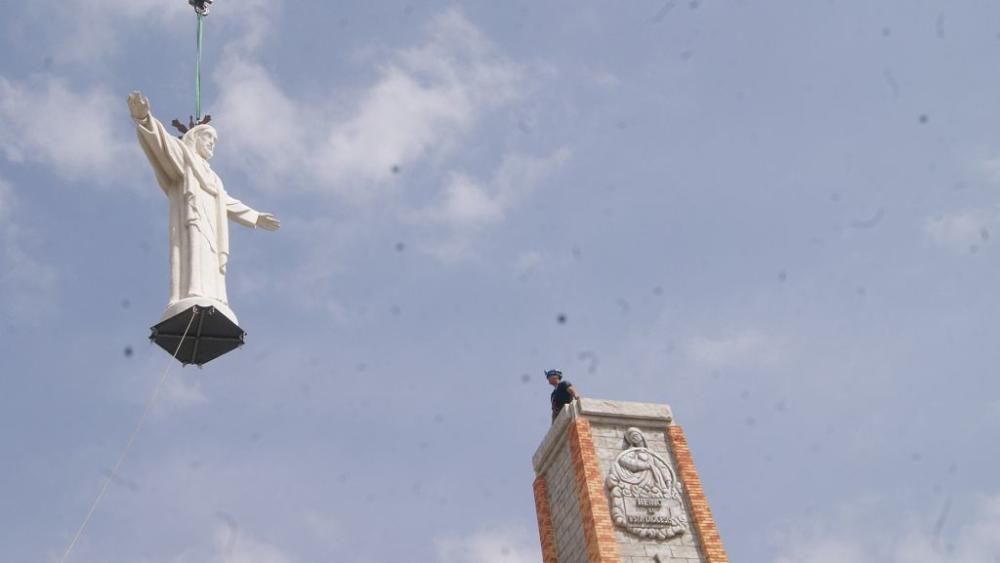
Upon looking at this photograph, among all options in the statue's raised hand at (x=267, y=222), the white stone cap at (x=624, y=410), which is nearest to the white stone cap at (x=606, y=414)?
the white stone cap at (x=624, y=410)

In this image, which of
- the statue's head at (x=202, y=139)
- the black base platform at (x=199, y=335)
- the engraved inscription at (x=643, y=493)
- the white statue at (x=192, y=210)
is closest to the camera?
the black base platform at (x=199, y=335)

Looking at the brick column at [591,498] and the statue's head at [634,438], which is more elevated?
the statue's head at [634,438]

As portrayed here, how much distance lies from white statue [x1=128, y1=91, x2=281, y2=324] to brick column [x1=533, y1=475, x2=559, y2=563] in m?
6.53

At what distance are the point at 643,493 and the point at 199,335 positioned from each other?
22.6ft

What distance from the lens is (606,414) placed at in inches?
599

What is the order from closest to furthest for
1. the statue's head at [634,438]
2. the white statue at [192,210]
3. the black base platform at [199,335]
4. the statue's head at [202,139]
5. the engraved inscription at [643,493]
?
the black base platform at [199,335]
the white statue at [192,210]
the statue's head at [202,139]
the engraved inscription at [643,493]
the statue's head at [634,438]

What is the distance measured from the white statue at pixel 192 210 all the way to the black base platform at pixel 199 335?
0.09 meters

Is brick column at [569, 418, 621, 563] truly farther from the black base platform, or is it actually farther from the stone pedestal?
the black base platform

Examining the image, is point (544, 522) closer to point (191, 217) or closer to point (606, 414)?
point (606, 414)

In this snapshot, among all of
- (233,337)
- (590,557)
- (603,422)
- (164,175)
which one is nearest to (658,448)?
(603,422)

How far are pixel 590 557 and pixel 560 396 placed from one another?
3021 mm

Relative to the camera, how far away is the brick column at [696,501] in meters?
14.1

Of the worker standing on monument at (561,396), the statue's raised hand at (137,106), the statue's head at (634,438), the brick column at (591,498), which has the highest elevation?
the statue's raised hand at (137,106)

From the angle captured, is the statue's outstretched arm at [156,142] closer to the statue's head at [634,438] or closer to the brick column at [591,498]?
the brick column at [591,498]
